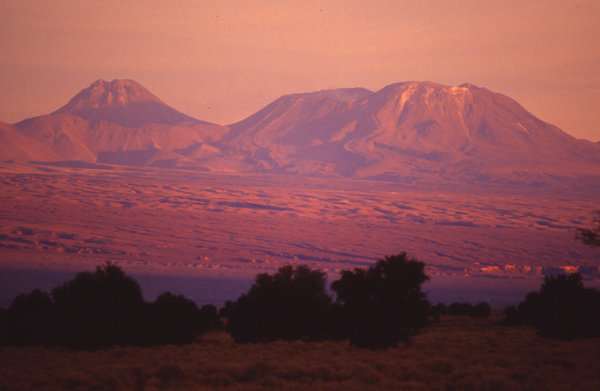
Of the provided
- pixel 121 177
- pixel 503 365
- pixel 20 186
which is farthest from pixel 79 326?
pixel 121 177

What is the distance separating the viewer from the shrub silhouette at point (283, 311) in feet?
77.8

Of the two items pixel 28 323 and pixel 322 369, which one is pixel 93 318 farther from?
pixel 322 369

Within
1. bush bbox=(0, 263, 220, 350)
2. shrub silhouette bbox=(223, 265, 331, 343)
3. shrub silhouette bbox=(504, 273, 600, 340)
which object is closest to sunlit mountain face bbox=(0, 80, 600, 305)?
bush bbox=(0, 263, 220, 350)

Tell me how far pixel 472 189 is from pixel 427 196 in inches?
1289

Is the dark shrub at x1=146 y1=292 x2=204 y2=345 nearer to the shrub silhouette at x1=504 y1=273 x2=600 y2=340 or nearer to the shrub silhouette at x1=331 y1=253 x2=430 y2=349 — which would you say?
the shrub silhouette at x1=331 y1=253 x2=430 y2=349

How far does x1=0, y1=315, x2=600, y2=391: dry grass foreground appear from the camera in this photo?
12.2 metres

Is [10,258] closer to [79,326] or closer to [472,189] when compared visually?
[79,326]

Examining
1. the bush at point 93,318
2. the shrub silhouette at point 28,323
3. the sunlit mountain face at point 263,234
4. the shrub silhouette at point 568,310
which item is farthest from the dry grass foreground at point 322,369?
the sunlit mountain face at point 263,234

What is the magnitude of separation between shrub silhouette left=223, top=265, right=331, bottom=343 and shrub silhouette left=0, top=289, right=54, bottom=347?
23.4ft

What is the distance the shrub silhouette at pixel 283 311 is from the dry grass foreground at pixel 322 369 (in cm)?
401

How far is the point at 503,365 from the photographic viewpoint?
48.8 feet

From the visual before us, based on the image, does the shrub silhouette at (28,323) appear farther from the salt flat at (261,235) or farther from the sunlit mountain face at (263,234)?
the sunlit mountain face at (263,234)

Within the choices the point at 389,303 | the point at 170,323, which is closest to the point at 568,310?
the point at 389,303

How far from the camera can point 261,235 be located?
102m
